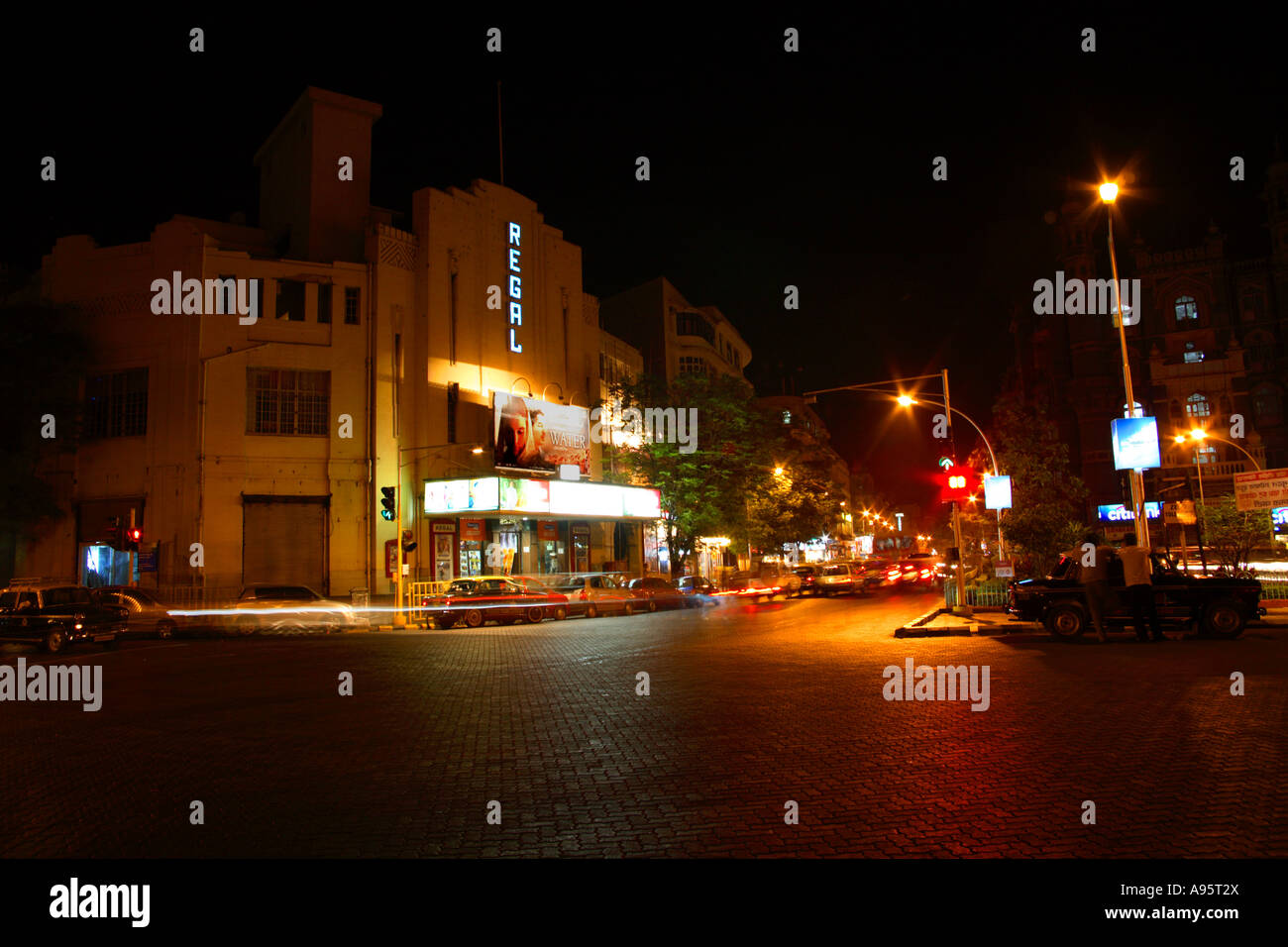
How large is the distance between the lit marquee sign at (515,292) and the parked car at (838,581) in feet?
59.8

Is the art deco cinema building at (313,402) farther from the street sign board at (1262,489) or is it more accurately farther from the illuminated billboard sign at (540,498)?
the street sign board at (1262,489)

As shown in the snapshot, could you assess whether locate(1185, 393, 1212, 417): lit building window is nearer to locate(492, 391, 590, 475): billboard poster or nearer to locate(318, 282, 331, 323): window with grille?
locate(492, 391, 590, 475): billboard poster

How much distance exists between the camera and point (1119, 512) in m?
59.7

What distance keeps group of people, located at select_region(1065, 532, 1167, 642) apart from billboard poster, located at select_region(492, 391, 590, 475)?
23702 mm

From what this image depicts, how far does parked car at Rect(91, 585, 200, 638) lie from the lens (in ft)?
80.5

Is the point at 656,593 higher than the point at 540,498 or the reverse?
the reverse

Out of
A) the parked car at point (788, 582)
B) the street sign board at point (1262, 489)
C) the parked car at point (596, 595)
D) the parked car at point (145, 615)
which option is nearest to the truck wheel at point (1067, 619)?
the street sign board at point (1262, 489)

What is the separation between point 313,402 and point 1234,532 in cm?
3430

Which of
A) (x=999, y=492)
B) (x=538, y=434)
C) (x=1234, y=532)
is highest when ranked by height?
(x=538, y=434)

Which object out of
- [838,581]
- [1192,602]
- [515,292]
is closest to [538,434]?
[515,292]

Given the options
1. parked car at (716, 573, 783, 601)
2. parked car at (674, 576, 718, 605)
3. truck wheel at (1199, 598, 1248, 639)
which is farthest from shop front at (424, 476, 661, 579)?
truck wheel at (1199, 598, 1248, 639)

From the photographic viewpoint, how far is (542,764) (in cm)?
747

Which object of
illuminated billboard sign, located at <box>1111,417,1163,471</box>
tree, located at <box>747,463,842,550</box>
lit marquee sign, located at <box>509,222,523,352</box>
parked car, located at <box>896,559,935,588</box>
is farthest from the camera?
parked car, located at <box>896,559,935,588</box>

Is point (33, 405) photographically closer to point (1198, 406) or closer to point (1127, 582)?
point (1127, 582)
